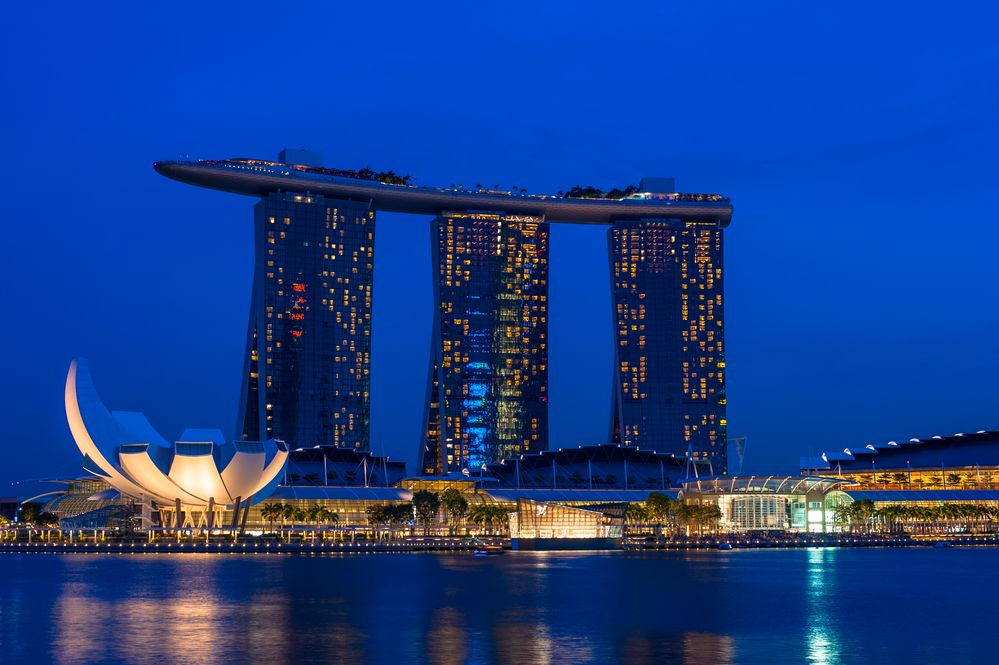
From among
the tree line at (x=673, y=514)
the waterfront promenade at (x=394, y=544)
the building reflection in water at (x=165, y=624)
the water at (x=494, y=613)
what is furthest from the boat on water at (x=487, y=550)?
the building reflection in water at (x=165, y=624)

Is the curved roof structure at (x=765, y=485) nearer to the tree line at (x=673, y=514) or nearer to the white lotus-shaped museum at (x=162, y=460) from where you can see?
the tree line at (x=673, y=514)

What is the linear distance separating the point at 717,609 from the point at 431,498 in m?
116

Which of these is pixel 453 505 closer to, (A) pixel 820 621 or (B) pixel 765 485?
(B) pixel 765 485

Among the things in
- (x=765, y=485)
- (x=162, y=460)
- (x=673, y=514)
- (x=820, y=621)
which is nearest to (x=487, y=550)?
(x=162, y=460)

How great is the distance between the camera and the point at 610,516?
17450 centimetres

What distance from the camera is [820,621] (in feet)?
208

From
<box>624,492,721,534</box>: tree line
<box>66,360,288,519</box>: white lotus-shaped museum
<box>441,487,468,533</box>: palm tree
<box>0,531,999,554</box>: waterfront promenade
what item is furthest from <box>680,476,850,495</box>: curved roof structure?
<box>66,360,288,519</box>: white lotus-shaped museum

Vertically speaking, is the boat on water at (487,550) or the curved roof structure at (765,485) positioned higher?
the curved roof structure at (765,485)

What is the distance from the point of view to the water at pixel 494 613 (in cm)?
4953

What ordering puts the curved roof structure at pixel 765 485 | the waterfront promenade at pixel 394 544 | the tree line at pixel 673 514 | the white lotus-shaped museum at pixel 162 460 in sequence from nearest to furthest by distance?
the waterfront promenade at pixel 394 544, the white lotus-shaped museum at pixel 162 460, the tree line at pixel 673 514, the curved roof structure at pixel 765 485

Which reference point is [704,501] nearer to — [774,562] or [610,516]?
[610,516]

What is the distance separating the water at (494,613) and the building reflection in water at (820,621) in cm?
14

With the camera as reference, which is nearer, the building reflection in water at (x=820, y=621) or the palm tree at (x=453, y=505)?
the building reflection in water at (x=820, y=621)

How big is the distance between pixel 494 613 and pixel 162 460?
312 ft
